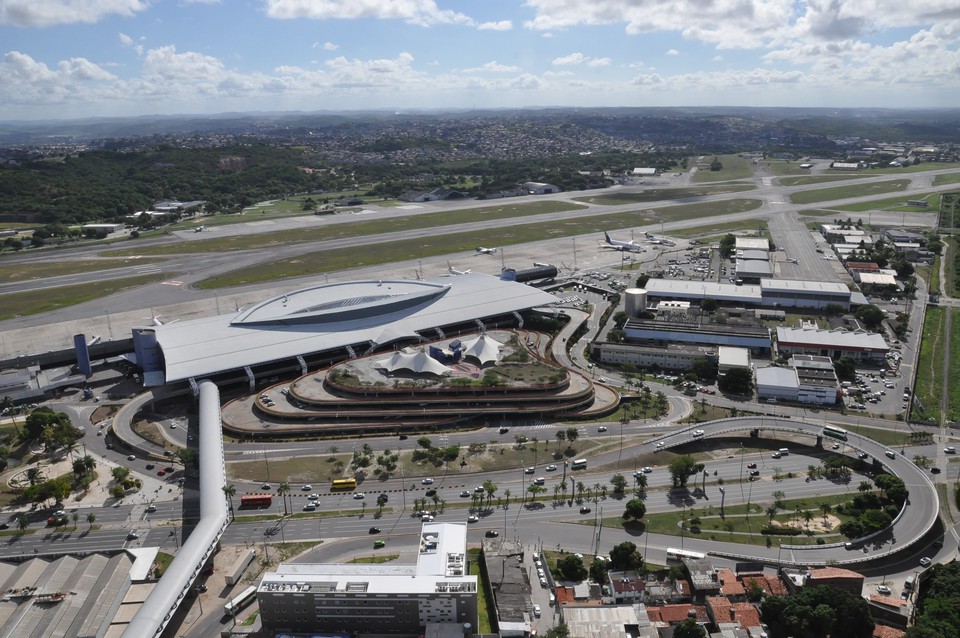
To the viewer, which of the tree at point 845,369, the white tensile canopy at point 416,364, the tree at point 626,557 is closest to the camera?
the tree at point 626,557

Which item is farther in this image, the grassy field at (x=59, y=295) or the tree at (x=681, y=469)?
the grassy field at (x=59, y=295)

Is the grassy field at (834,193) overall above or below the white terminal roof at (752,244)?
above

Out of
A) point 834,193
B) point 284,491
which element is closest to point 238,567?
point 284,491

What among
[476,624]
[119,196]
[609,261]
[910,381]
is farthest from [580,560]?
[119,196]

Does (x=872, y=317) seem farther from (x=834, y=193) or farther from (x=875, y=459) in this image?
(x=834, y=193)

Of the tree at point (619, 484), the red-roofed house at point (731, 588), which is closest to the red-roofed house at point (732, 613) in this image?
the red-roofed house at point (731, 588)

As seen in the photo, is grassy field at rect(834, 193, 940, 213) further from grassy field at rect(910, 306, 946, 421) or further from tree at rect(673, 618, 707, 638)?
tree at rect(673, 618, 707, 638)

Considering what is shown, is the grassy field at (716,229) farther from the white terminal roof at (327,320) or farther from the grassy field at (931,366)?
the white terminal roof at (327,320)
